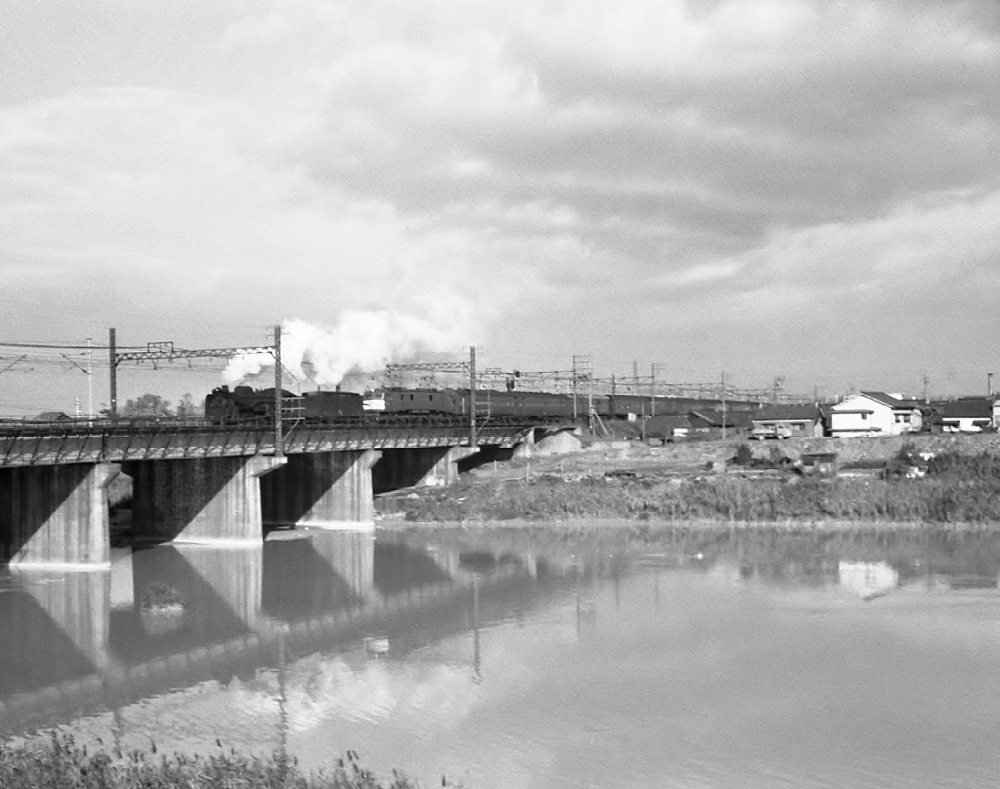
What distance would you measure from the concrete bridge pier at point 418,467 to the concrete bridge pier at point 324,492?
29.5 ft

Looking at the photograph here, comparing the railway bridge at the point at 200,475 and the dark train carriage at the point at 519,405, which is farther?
the dark train carriage at the point at 519,405

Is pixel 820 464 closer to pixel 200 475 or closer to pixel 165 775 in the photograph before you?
pixel 200 475

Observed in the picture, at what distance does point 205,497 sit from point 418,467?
935 inches

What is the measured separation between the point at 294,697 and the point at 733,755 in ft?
37.9

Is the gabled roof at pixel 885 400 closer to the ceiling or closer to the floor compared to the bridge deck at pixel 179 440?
closer to the ceiling

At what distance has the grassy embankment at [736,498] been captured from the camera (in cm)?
6291

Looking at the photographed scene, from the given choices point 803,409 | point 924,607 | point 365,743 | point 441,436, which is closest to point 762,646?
point 924,607

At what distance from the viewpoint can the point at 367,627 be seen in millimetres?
39719

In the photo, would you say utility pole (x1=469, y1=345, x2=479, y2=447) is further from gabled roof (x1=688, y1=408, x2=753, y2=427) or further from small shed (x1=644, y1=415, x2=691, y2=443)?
gabled roof (x1=688, y1=408, x2=753, y2=427)

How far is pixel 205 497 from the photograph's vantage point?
62.1 metres

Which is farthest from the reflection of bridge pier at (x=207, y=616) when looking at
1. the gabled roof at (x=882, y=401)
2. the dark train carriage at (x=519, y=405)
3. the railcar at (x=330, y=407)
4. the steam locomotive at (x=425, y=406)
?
the gabled roof at (x=882, y=401)

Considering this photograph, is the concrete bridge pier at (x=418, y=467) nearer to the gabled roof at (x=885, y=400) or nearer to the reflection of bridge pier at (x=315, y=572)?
the reflection of bridge pier at (x=315, y=572)

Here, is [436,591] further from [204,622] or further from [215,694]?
[215,694]

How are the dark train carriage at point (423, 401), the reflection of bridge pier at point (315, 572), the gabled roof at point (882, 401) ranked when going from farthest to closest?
the gabled roof at point (882, 401) → the dark train carriage at point (423, 401) → the reflection of bridge pier at point (315, 572)
